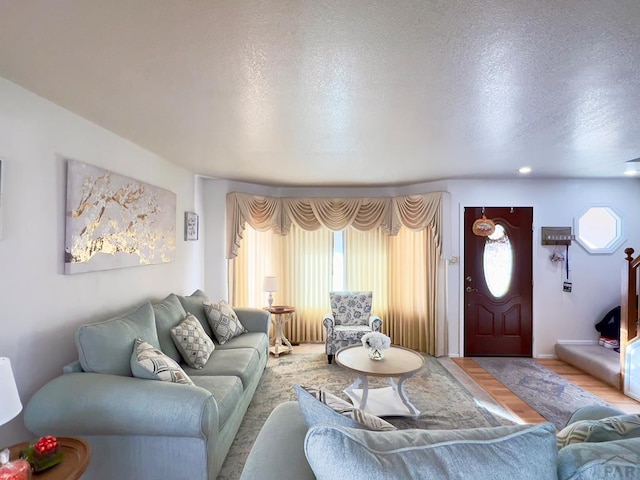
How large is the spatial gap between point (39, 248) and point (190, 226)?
2.09 metres

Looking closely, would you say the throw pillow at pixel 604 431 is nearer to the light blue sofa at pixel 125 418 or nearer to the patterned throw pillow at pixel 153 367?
the light blue sofa at pixel 125 418

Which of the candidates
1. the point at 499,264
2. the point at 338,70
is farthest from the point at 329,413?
the point at 499,264

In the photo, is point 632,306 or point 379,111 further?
point 632,306

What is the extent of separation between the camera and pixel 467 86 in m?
1.73

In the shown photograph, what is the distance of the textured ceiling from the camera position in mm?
1178

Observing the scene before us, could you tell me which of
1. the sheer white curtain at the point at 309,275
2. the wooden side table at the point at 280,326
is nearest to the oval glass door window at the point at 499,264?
the sheer white curtain at the point at 309,275

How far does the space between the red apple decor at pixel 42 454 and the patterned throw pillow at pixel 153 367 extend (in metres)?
0.62

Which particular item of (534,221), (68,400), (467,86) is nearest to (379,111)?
(467,86)

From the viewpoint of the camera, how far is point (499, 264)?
444 centimetres

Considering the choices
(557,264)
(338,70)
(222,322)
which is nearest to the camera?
(338,70)

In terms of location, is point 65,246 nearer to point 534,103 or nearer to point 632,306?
point 534,103

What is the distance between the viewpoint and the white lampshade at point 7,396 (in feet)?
3.87

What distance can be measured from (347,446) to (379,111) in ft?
5.96

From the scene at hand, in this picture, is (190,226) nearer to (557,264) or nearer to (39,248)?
(39,248)
